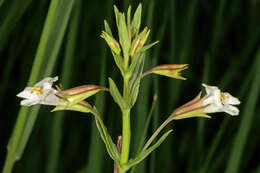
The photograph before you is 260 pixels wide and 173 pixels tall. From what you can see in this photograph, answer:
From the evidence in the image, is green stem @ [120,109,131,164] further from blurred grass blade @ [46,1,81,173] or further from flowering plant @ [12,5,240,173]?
blurred grass blade @ [46,1,81,173]

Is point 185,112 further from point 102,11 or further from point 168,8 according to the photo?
point 102,11

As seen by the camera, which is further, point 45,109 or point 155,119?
point 45,109

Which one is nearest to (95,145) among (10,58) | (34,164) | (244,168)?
(34,164)

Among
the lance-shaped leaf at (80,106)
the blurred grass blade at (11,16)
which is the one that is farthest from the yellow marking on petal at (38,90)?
the blurred grass blade at (11,16)

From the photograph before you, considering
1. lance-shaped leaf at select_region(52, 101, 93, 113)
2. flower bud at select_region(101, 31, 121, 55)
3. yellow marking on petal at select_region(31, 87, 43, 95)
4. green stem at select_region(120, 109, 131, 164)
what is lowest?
green stem at select_region(120, 109, 131, 164)

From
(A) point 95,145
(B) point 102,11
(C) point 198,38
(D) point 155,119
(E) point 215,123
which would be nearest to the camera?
(A) point 95,145

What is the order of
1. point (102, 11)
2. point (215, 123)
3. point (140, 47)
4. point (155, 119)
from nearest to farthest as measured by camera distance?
point (140, 47) < point (155, 119) < point (102, 11) < point (215, 123)

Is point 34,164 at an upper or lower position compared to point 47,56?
lower

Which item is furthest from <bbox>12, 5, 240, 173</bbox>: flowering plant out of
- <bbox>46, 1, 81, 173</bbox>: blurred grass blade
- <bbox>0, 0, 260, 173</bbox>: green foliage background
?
<bbox>46, 1, 81, 173</bbox>: blurred grass blade

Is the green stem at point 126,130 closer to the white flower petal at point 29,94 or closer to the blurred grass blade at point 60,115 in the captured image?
the white flower petal at point 29,94
